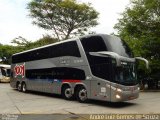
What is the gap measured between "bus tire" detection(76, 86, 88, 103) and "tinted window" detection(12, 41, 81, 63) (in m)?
2.01

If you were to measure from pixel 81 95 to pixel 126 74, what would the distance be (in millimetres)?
3255

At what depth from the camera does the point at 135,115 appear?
13.4 m

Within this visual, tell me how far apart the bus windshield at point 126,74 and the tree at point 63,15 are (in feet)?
96.8

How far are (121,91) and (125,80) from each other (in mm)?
715

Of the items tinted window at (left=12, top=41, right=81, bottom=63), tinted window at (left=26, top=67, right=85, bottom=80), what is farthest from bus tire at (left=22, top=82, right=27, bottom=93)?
tinted window at (left=12, top=41, right=81, bottom=63)

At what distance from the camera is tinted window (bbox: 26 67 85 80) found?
18.4 meters

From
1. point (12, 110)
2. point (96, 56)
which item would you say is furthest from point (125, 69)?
point (12, 110)

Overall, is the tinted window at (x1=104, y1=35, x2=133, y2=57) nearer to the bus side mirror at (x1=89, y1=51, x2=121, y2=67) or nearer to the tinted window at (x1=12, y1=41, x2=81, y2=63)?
the bus side mirror at (x1=89, y1=51, x2=121, y2=67)

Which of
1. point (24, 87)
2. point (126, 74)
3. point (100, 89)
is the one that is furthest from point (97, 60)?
point (24, 87)

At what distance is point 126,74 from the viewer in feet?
53.6

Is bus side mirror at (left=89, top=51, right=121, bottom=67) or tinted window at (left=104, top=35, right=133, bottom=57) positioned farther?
tinted window at (left=104, top=35, right=133, bottom=57)

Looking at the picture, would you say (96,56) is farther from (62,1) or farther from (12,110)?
(62,1)

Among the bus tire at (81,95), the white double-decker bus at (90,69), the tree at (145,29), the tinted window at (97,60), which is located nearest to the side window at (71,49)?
the white double-decker bus at (90,69)

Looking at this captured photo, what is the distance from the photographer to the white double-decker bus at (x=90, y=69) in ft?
52.2
